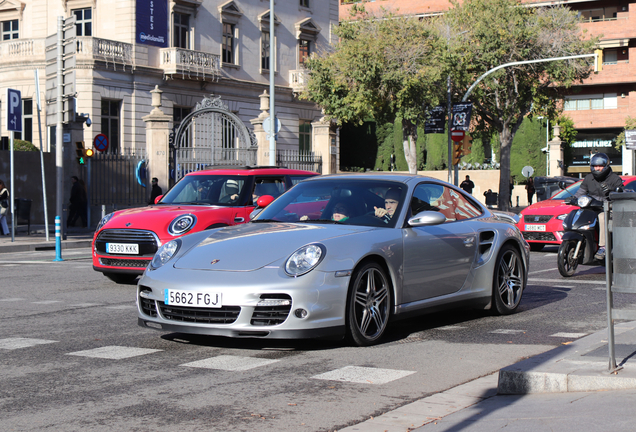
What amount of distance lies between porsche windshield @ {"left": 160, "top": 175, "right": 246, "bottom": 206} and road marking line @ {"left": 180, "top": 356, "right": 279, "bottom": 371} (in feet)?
18.6

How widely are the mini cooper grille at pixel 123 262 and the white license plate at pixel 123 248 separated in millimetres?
117

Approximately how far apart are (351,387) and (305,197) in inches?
108

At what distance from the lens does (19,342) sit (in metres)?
7.06

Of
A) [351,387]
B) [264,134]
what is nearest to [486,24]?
[264,134]

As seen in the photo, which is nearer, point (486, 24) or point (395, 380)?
point (395, 380)

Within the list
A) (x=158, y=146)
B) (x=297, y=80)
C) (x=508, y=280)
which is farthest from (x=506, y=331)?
(x=297, y=80)

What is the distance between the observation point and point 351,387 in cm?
540

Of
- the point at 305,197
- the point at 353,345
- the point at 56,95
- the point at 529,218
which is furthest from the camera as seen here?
the point at 56,95

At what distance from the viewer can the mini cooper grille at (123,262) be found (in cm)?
1079

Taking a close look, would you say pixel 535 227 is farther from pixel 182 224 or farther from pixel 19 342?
pixel 19 342

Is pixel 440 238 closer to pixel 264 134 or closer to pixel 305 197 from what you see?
pixel 305 197

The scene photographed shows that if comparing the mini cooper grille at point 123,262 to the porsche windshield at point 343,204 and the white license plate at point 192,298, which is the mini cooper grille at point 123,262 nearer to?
the porsche windshield at point 343,204

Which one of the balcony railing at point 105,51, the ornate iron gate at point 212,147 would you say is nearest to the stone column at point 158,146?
the ornate iron gate at point 212,147

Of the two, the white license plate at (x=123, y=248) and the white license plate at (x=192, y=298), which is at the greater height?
the white license plate at (x=123, y=248)
